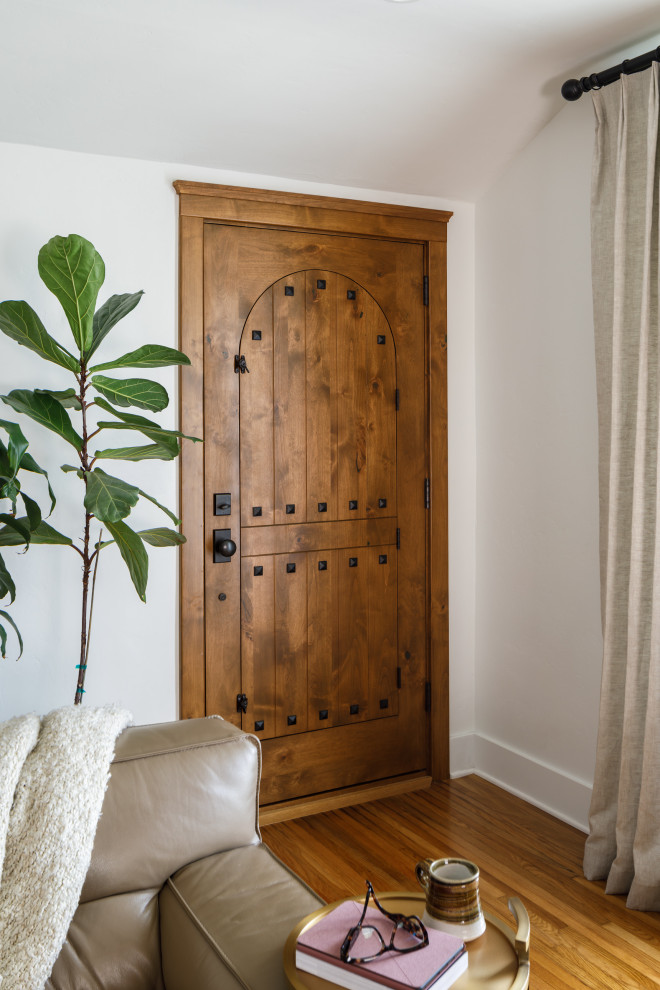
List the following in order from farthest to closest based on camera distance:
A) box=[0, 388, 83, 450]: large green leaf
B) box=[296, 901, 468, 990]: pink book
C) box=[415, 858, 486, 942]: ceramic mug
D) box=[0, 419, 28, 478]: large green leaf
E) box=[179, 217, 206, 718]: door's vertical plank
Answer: box=[179, 217, 206, 718]: door's vertical plank < box=[0, 388, 83, 450]: large green leaf < box=[0, 419, 28, 478]: large green leaf < box=[415, 858, 486, 942]: ceramic mug < box=[296, 901, 468, 990]: pink book

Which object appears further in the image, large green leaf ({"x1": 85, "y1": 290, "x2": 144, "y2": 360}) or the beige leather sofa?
large green leaf ({"x1": 85, "y1": 290, "x2": 144, "y2": 360})

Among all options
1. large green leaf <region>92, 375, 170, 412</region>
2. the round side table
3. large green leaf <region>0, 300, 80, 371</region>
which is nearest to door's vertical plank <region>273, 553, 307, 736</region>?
large green leaf <region>92, 375, 170, 412</region>

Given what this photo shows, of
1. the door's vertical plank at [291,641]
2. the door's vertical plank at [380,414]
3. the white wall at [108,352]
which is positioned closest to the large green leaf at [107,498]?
the white wall at [108,352]

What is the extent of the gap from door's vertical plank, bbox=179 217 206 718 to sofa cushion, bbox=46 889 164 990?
1.47 meters

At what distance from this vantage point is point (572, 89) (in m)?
2.56

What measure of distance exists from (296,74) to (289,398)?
1057 mm

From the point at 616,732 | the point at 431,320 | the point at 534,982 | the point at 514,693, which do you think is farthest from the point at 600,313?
the point at 534,982

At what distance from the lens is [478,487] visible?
11.2ft

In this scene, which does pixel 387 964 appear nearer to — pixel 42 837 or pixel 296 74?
pixel 42 837

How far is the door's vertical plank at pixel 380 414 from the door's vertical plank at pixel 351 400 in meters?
0.03

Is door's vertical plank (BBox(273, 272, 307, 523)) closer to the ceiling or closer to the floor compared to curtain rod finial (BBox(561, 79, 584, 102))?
closer to the floor

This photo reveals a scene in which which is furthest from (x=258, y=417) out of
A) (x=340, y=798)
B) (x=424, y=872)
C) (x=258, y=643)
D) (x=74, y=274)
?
(x=424, y=872)

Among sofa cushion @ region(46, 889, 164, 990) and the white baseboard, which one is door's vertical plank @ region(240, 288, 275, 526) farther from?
sofa cushion @ region(46, 889, 164, 990)

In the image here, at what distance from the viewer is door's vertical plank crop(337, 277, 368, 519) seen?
309 cm
